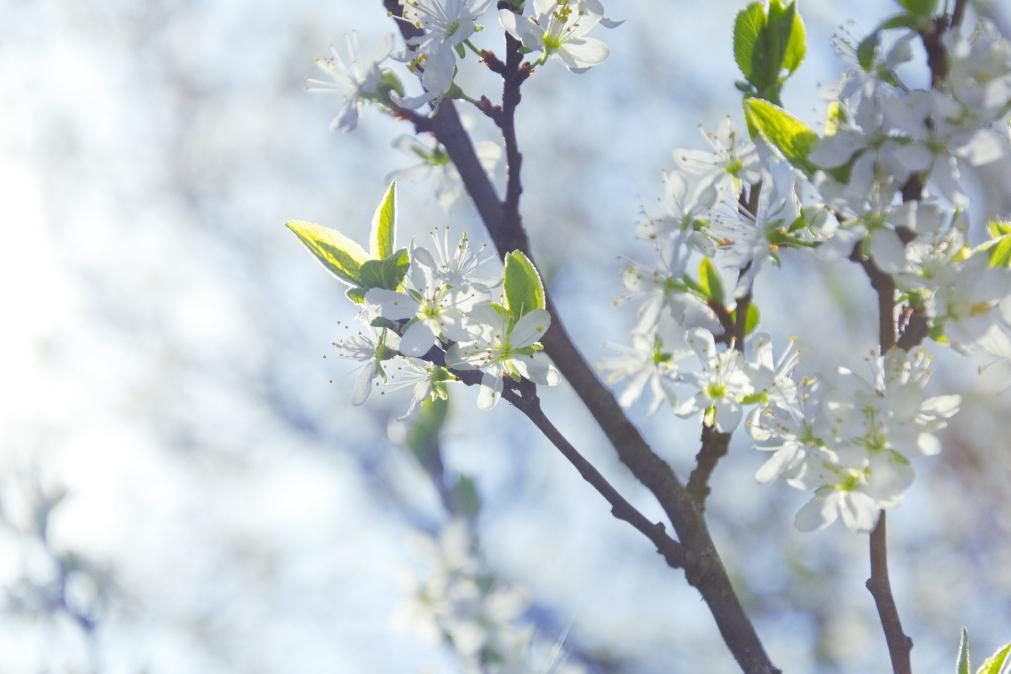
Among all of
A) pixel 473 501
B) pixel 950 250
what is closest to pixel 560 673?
pixel 473 501

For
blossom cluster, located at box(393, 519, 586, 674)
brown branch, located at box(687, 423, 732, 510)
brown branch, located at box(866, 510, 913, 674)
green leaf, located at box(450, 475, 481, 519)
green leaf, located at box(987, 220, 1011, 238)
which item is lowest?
blossom cluster, located at box(393, 519, 586, 674)

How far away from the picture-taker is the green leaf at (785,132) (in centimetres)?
61

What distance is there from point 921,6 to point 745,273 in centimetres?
20

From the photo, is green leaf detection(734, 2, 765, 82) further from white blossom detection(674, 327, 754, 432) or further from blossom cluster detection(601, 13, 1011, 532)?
white blossom detection(674, 327, 754, 432)

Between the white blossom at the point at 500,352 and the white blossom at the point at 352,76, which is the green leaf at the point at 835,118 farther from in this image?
the white blossom at the point at 352,76

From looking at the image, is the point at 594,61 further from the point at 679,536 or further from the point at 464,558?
the point at 464,558

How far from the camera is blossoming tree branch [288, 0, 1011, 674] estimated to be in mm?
575

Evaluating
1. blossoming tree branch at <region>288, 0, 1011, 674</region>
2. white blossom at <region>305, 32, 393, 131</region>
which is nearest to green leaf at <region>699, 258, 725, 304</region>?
blossoming tree branch at <region>288, 0, 1011, 674</region>

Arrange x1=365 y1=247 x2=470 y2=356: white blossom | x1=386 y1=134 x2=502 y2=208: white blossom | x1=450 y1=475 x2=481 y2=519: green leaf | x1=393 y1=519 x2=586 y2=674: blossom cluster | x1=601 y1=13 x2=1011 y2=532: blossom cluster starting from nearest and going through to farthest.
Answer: x1=601 y1=13 x2=1011 y2=532: blossom cluster, x1=365 y1=247 x2=470 y2=356: white blossom, x1=386 y1=134 x2=502 y2=208: white blossom, x1=393 y1=519 x2=586 y2=674: blossom cluster, x1=450 y1=475 x2=481 y2=519: green leaf

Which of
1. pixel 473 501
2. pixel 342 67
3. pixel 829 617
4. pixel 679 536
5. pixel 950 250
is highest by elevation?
pixel 950 250

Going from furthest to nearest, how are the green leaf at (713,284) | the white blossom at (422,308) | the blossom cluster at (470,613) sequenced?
the blossom cluster at (470,613) < the green leaf at (713,284) < the white blossom at (422,308)

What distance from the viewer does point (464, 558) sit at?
1.69m

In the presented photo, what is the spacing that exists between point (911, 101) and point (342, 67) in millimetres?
564

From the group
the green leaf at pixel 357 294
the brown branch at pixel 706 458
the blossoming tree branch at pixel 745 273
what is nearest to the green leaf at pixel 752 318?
the blossoming tree branch at pixel 745 273
